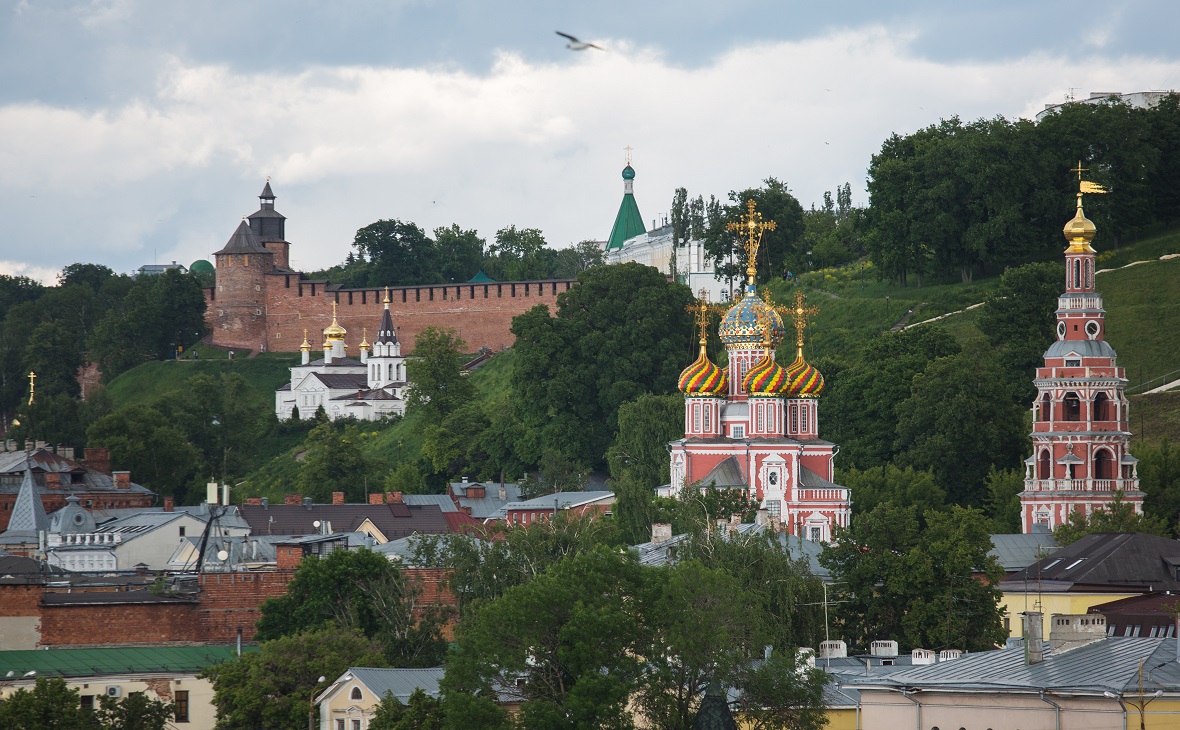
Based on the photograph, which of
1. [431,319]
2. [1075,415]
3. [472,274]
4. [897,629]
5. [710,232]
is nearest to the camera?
[897,629]

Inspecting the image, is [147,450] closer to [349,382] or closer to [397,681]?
[349,382]

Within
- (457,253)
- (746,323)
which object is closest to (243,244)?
(457,253)

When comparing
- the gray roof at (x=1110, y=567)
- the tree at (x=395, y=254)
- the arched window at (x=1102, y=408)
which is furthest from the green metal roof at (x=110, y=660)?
the tree at (x=395, y=254)

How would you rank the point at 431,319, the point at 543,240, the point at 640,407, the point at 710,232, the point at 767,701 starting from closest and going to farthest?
the point at 767,701 < the point at 640,407 < the point at 710,232 < the point at 431,319 < the point at 543,240

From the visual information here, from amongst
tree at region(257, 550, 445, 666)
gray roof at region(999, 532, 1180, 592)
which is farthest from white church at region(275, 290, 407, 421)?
gray roof at region(999, 532, 1180, 592)

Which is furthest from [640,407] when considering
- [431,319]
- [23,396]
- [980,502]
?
[23,396]

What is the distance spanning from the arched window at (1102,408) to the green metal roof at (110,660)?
22.9m

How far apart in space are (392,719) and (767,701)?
18.1ft

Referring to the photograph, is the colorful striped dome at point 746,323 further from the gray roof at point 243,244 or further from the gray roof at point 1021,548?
the gray roof at point 243,244

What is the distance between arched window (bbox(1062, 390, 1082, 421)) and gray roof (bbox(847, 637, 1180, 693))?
2557 cm

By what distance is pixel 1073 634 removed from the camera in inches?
1353

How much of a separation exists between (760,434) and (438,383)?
32199 millimetres

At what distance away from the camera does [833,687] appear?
124 feet

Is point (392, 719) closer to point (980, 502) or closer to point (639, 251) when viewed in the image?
point (980, 502)
